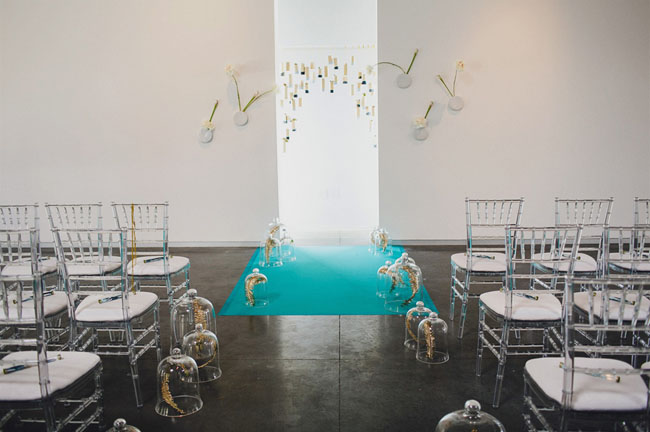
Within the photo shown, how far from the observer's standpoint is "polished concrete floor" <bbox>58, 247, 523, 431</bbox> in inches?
105

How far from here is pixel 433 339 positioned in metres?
3.29

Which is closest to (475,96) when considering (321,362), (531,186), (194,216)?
(531,186)

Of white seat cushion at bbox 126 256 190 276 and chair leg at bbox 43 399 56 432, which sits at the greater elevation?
white seat cushion at bbox 126 256 190 276

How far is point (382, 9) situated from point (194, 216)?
3571 millimetres

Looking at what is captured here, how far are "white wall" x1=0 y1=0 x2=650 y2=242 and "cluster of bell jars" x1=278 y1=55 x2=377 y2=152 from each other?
0.72 metres

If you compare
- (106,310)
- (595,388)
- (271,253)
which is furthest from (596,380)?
(271,253)

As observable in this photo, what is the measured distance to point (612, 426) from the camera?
2492 millimetres

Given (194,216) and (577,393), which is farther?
(194,216)

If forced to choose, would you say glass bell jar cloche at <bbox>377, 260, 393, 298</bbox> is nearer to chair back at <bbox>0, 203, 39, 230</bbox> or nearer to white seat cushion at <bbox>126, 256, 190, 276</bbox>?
white seat cushion at <bbox>126, 256, 190, 276</bbox>

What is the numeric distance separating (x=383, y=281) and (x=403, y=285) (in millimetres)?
268

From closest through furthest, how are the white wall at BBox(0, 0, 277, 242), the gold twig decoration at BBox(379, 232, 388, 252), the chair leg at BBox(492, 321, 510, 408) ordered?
the chair leg at BBox(492, 321, 510, 408) → the gold twig decoration at BBox(379, 232, 388, 252) → the white wall at BBox(0, 0, 277, 242)

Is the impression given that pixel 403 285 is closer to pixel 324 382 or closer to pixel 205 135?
pixel 324 382

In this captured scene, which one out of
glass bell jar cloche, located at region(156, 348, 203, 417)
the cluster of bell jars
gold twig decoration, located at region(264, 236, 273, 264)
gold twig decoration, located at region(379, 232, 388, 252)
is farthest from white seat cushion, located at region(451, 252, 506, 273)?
the cluster of bell jars

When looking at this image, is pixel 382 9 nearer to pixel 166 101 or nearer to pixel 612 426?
pixel 166 101
